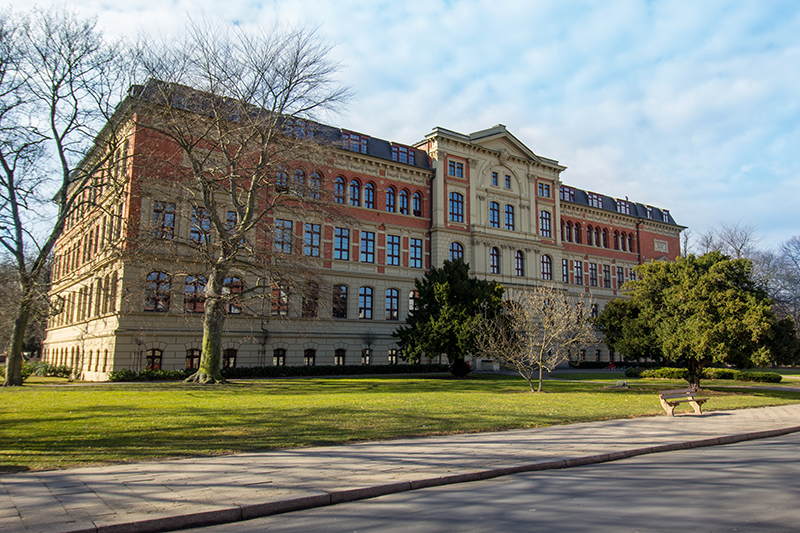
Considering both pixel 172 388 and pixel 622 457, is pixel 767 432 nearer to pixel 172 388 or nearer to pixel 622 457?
pixel 622 457

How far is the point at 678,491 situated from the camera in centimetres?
722

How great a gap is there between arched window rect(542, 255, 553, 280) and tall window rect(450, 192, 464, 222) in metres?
10.6

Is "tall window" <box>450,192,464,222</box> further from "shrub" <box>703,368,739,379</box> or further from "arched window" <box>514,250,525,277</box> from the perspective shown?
"shrub" <box>703,368,739,379</box>

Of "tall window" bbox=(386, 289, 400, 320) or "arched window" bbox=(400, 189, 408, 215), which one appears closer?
"tall window" bbox=(386, 289, 400, 320)

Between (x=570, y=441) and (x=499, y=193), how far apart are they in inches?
1483

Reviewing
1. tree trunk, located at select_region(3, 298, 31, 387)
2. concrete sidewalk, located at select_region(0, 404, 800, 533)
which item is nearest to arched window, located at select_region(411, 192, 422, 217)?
tree trunk, located at select_region(3, 298, 31, 387)

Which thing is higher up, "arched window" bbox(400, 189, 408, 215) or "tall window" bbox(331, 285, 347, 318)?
"arched window" bbox(400, 189, 408, 215)

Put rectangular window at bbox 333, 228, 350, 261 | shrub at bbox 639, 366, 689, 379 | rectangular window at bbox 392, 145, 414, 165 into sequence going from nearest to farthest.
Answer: shrub at bbox 639, 366, 689, 379
rectangular window at bbox 333, 228, 350, 261
rectangular window at bbox 392, 145, 414, 165

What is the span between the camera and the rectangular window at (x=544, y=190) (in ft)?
166

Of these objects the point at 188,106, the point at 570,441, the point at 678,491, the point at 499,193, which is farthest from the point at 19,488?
the point at 499,193

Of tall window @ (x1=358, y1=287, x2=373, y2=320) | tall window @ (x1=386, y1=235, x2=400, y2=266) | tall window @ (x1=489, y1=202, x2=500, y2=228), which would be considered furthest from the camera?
tall window @ (x1=489, y1=202, x2=500, y2=228)

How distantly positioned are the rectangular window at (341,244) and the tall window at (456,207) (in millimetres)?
9680

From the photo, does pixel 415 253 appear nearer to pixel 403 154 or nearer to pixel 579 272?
pixel 403 154

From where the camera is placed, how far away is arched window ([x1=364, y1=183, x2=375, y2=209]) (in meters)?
40.7
